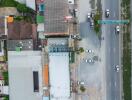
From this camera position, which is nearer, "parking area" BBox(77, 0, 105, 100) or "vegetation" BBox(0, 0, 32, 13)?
"parking area" BBox(77, 0, 105, 100)

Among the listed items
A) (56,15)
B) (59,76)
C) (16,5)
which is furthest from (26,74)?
(16,5)

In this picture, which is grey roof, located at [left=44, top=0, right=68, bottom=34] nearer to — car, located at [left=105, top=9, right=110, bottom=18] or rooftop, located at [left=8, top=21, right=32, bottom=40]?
rooftop, located at [left=8, top=21, right=32, bottom=40]

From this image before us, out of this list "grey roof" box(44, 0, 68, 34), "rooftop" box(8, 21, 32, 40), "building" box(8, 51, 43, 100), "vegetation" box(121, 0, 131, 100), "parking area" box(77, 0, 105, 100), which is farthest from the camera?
"rooftop" box(8, 21, 32, 40)

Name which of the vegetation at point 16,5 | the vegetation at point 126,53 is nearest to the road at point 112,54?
the vegetation at point 126,53

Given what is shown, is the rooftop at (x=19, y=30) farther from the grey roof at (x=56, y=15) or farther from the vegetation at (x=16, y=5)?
the grey roof at (x=56, y=15)

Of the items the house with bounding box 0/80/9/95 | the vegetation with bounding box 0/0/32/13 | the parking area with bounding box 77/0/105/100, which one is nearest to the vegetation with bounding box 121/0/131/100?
the parking area with bounding box 77/0/105/100

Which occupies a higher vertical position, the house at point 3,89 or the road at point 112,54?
the road at point 112,54
